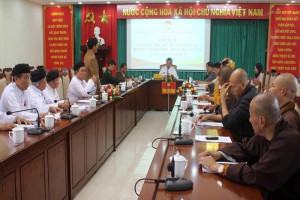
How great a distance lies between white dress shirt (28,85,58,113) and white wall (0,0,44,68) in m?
4.50

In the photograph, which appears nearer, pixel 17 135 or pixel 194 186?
pixel 194 186

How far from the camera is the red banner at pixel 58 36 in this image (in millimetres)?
9539

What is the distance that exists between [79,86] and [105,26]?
206 inches

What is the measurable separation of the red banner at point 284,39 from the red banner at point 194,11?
365 millimetres

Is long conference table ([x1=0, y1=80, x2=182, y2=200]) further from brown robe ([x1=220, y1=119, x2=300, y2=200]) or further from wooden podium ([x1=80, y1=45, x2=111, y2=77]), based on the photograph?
wooden podium ([x1=80, y1=45, x2=111, y2=77])

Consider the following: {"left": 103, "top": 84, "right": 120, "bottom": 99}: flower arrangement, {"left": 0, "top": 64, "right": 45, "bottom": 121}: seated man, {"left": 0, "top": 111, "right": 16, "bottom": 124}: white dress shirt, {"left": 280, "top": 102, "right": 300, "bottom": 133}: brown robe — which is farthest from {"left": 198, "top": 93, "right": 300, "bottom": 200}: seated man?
{"left": 103, "top": 84, "right": 120, "bottom": 99}: flower arrangement

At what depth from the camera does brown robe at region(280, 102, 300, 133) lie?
2100 millimetres

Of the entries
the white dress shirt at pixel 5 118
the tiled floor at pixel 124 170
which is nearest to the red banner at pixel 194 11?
the tiled floor at pixel 124 170

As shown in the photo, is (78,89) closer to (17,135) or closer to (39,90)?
(39,90)

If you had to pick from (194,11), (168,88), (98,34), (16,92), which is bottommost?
(168,88)

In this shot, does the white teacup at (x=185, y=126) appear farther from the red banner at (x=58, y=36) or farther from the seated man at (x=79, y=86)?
the red banner at (x=58, y=36)

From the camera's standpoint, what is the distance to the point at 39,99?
11.6 ft

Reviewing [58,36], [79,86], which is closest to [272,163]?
[79,86]

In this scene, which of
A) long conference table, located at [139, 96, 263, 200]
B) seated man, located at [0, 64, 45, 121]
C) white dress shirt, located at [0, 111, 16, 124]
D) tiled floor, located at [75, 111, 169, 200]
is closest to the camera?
long conference table, located at [139, 96, 263, 200]
